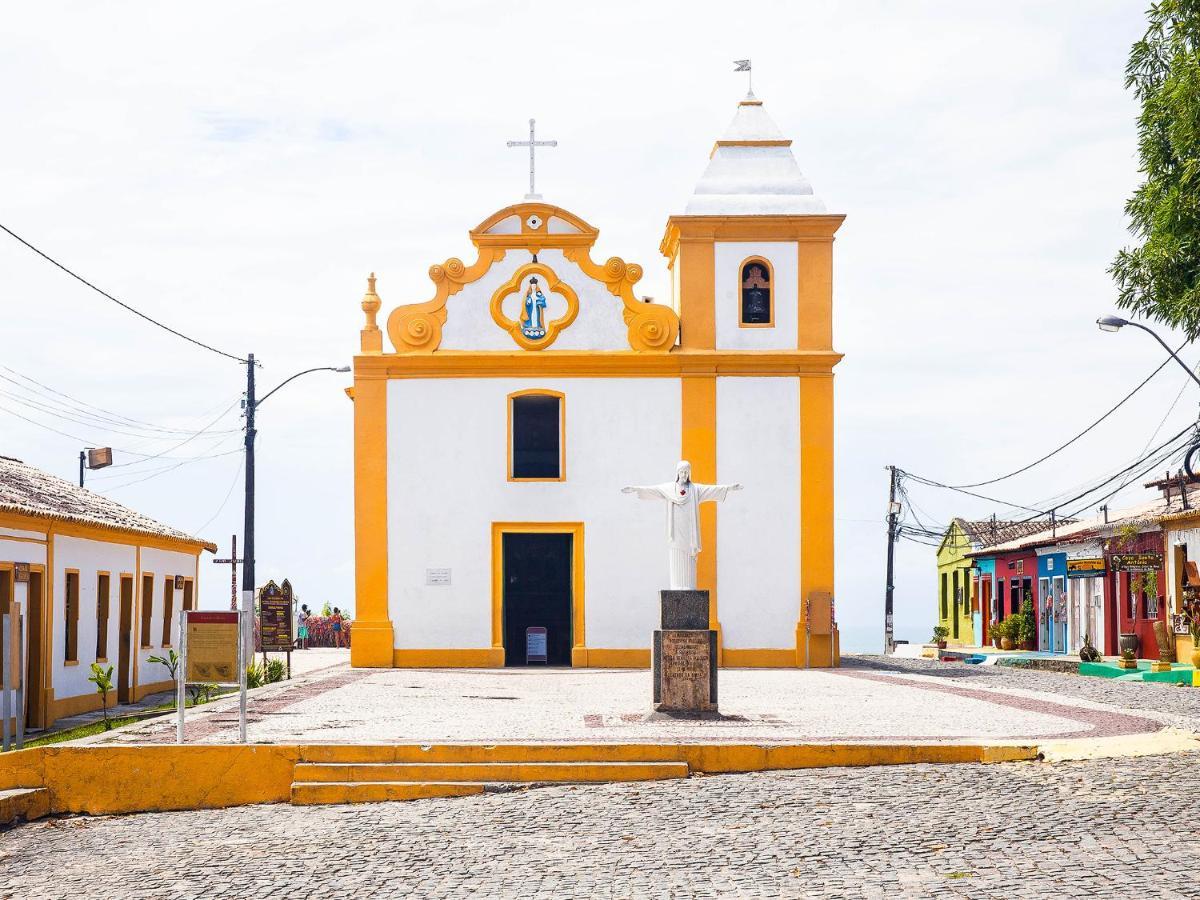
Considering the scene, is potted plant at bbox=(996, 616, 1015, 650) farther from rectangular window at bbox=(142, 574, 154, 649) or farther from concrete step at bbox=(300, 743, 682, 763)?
concrete step at bbox=(300, 743, 682, 763)

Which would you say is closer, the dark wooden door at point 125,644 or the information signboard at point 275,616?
the dark wooden door at point 125,644

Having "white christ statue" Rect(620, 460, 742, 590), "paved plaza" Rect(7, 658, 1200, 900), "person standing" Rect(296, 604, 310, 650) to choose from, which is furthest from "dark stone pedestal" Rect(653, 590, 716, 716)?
"person standing" Rect(296, 604, 310, 650)

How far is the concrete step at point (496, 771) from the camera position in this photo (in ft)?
36.4

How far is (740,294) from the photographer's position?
25.5m

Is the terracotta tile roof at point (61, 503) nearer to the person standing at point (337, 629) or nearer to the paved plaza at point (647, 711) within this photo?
the paved plaza at point (647, 711)

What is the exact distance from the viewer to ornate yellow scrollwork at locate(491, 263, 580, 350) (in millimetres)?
25391

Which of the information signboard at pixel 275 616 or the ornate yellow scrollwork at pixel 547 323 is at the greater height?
the ornate yellow scrollwork at pixel 547 323

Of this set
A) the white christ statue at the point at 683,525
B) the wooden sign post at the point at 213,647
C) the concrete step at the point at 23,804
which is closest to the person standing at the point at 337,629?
the white christ statue at the point at 683,525

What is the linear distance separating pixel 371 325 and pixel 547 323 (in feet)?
9.82

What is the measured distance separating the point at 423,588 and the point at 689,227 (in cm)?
755

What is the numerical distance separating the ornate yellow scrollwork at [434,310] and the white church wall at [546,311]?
113 millimetres

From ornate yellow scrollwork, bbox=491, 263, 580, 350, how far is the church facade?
0.03 meters

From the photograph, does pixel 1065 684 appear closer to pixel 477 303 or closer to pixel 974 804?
pixel 477 303

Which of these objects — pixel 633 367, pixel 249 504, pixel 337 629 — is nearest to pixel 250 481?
pixel 249 504
